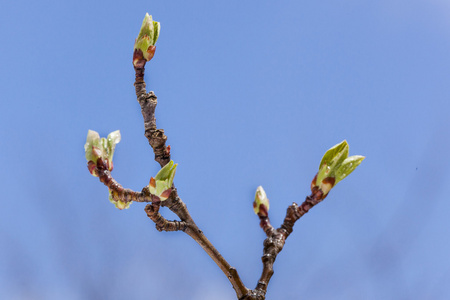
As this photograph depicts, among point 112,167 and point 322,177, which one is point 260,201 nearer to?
point 322,177

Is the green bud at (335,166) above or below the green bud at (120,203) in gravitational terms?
above

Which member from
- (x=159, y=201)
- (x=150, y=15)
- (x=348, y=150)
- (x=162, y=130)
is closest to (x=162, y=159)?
(x=162, y=130)

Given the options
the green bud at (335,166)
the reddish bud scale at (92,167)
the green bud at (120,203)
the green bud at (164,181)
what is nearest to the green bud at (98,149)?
the reddish bud scale at (92,167)

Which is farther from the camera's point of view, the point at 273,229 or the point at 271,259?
the point at 273,229

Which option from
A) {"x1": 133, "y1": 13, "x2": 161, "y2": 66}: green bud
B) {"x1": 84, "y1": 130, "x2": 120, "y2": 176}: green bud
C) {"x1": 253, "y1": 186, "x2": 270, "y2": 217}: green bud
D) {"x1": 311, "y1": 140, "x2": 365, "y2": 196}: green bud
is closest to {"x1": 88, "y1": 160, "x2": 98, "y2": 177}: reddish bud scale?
{"x1": 84, "y1": 130, "x2": 120, "y2": 176}: green bud

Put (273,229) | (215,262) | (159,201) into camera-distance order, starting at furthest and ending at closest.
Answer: (273,229), (215,262), (159,201)

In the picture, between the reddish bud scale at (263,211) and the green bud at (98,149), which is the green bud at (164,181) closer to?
the green bud at (98,149)

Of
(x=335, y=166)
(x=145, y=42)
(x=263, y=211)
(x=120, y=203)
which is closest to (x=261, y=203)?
(x=263, y=211)
